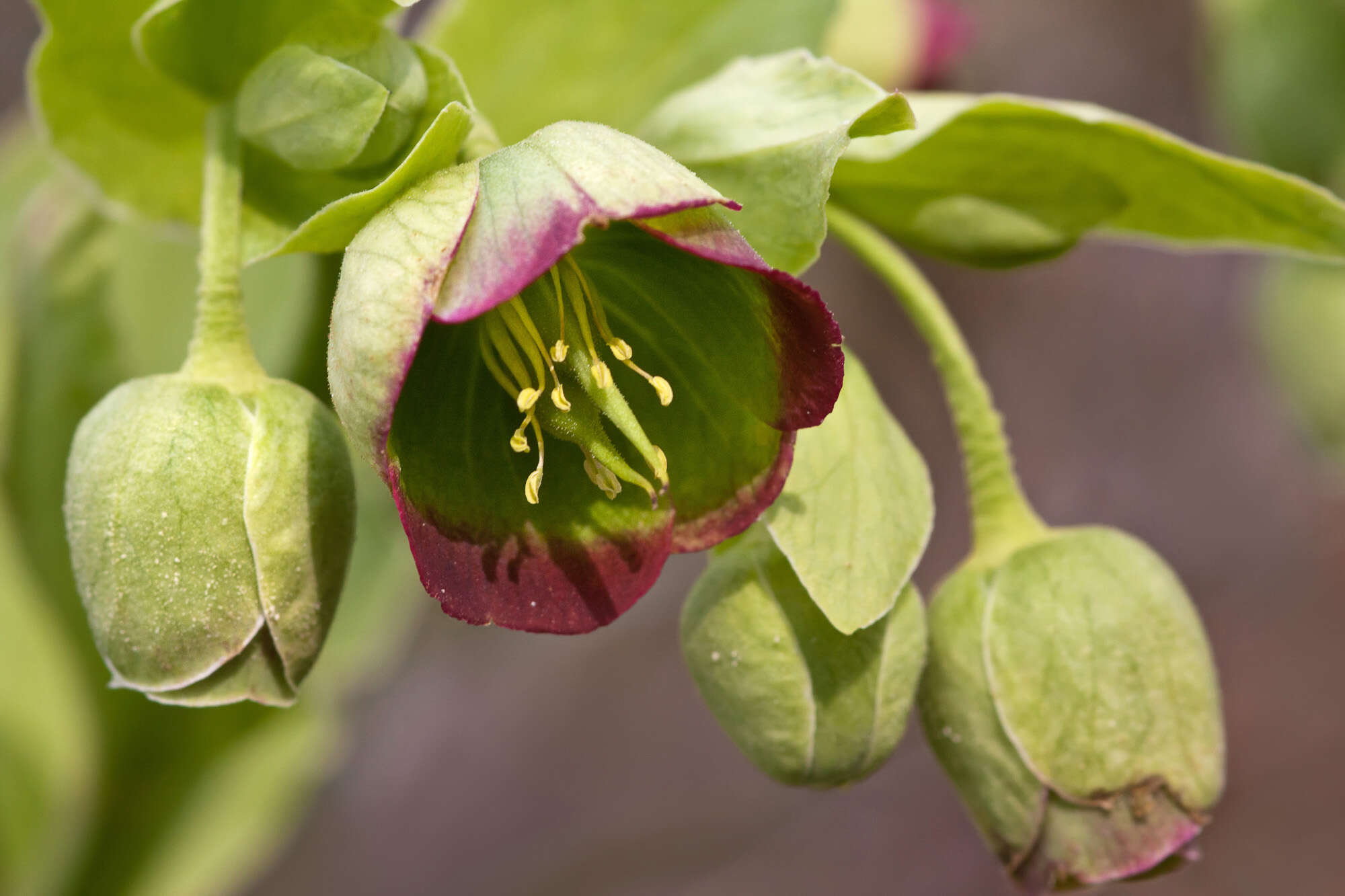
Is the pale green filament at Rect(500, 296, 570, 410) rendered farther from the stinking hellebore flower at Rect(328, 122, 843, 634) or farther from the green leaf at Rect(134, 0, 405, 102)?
the green leaf at Rect(134, 0, 405, 102)

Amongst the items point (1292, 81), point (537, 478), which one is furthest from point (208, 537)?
point (1292, 81)

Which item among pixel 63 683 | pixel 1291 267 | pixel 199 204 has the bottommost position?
pixel 63 683

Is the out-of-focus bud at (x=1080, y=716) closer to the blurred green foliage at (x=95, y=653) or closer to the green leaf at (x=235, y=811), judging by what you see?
the blurred green foliage at (x=95, y=653)

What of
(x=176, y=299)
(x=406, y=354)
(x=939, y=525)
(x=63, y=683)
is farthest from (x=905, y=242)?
(x=939, y=525)

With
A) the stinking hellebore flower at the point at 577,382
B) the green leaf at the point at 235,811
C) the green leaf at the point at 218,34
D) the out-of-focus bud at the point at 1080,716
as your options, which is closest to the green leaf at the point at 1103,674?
the out-of-focus bud at the point at 1080,716

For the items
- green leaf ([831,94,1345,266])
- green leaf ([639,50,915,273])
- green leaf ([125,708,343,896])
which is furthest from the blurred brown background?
green leaf ([639,50,915,273])

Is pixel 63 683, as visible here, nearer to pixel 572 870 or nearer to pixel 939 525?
pixel 572 870
